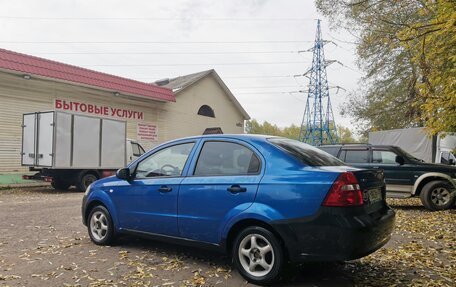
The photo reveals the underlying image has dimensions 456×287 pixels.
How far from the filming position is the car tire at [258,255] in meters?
4.00

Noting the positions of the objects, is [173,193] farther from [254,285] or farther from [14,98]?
[14,98]

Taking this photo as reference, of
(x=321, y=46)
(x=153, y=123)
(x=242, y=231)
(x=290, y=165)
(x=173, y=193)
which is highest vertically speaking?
(x=321, y=46)

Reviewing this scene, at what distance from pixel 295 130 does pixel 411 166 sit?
3343 inches

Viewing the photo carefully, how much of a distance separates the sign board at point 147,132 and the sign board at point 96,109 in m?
0.53

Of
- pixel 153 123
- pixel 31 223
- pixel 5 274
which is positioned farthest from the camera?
pixel 153 123

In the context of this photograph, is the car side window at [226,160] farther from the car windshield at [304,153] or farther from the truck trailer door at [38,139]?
the truck trailer door at [38,139]

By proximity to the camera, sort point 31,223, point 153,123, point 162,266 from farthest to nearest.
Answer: point 153,123
point 31,223
point 162,266

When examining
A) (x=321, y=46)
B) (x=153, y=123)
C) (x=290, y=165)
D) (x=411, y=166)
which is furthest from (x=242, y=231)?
(x=321, y=46)

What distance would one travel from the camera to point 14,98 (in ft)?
54.4

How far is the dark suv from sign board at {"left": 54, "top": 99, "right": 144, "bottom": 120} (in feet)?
44.6

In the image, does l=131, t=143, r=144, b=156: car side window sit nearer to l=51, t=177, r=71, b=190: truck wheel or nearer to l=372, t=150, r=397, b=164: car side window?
l=51, t=177, r=71, b=190: truck wheel

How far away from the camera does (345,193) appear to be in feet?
12.6

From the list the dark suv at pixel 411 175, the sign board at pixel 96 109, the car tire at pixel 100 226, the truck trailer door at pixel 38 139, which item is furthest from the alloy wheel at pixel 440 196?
the sign board at pixel 96 109

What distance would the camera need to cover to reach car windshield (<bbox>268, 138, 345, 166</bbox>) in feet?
14.3
